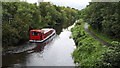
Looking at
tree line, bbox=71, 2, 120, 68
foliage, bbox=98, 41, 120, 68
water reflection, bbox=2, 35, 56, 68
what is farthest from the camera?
water reflection, bbox=2, 35, 56, 68

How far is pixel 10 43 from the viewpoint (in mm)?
24641

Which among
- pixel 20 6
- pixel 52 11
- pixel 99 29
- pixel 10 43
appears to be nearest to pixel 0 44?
pixel 10 43

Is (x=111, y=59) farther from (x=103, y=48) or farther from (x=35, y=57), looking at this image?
(x=35, y=57)

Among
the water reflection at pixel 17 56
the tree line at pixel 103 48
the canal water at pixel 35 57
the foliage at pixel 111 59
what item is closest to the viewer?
the foliage at pixel 111 59

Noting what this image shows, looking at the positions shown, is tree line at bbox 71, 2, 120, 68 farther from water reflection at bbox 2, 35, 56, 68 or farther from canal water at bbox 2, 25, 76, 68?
water reflection at bbox 2, 35, 56, 68

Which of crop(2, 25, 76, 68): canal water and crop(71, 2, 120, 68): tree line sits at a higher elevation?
crop(71, 2, 120, 68): tree line

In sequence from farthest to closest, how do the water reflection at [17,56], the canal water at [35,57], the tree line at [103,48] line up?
1. the canal water at [35,57]
2. the water reflection at [17,56]
3. the tree line at [103,48]

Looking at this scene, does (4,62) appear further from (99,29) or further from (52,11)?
(52,11)

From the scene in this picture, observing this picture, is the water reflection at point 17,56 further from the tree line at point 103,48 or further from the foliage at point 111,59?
the foliage at point 111,59

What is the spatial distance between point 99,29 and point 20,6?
655 inches

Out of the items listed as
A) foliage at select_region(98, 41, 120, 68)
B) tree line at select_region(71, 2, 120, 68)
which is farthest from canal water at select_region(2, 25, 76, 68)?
foliage at select_region(98, 41, 120, 68)

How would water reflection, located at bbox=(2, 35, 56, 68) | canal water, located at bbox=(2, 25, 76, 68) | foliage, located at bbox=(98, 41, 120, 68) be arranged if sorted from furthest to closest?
canal water, located at bbox=(2, 25, 76, 68) → water reflection, located at bbox=(2, 35, 56, 68) → foliage, located at bbox=(98, 41, 120, 68)

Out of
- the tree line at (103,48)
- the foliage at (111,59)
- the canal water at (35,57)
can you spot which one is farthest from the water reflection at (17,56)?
the foliage at (111,59)

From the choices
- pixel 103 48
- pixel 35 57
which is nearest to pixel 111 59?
pixel 103 48
